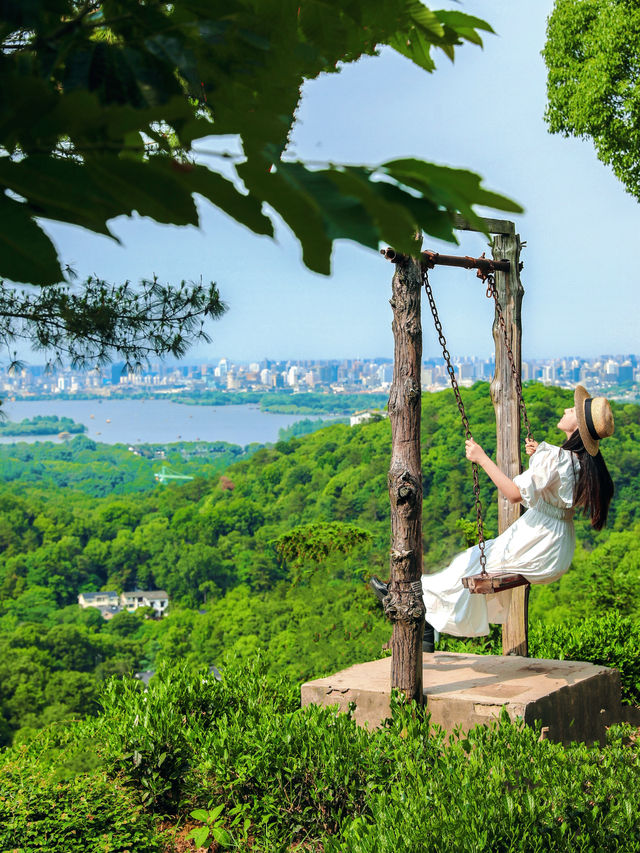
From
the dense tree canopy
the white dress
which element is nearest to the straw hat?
the white dress

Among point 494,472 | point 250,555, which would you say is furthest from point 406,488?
point 250,555

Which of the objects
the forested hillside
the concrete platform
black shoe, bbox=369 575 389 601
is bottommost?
the forested hillside

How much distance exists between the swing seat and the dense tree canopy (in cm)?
549

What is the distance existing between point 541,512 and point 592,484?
34 centimetres

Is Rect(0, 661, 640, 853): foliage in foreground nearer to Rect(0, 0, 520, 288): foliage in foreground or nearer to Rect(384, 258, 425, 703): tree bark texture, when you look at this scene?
Rect(384, 258, 425, 703): tree bark texture

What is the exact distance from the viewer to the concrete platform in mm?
4062

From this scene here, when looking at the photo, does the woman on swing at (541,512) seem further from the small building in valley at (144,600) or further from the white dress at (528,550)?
the small building in valley at (144,600)

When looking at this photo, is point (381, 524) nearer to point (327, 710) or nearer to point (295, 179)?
point (327, 710)

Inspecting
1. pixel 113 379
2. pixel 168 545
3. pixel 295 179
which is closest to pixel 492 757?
pixel 295 179

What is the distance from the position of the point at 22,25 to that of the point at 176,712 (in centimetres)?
398

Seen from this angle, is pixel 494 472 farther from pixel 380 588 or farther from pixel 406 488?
pixel 380 588

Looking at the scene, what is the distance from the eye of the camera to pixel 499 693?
4191mm

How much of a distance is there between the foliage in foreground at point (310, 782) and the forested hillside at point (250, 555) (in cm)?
471

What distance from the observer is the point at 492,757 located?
3094 millimetres
